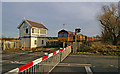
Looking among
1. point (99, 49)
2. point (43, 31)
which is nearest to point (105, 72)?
point (99, 49)

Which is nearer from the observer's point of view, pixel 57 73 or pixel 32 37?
pixel 57 73

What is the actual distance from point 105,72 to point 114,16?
73.9 feet

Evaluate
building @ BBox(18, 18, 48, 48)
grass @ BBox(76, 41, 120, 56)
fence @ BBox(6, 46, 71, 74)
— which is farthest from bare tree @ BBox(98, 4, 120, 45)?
fence @ BBox(6, 46, 71, 74)

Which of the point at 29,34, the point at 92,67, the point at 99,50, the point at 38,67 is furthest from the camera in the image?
the point at 29,34

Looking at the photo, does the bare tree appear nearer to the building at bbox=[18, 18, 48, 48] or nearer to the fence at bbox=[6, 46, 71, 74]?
the building at bbox=[18, 18, 48, 48]

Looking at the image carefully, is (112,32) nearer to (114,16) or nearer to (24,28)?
(114,16)

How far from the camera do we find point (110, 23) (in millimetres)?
23594

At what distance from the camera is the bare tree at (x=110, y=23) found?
75.8 feet

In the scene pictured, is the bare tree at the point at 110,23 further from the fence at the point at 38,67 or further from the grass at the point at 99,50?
the fence at the point at 38,67

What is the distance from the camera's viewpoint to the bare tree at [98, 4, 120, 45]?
75.8 feet

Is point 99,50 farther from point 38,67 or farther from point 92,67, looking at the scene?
point 38,67

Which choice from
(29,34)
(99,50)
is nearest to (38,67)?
(99,50)

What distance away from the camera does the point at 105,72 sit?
5.71 metres

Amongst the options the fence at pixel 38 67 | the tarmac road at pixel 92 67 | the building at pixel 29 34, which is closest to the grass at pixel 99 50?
the tarmac road at pixel 92 67
